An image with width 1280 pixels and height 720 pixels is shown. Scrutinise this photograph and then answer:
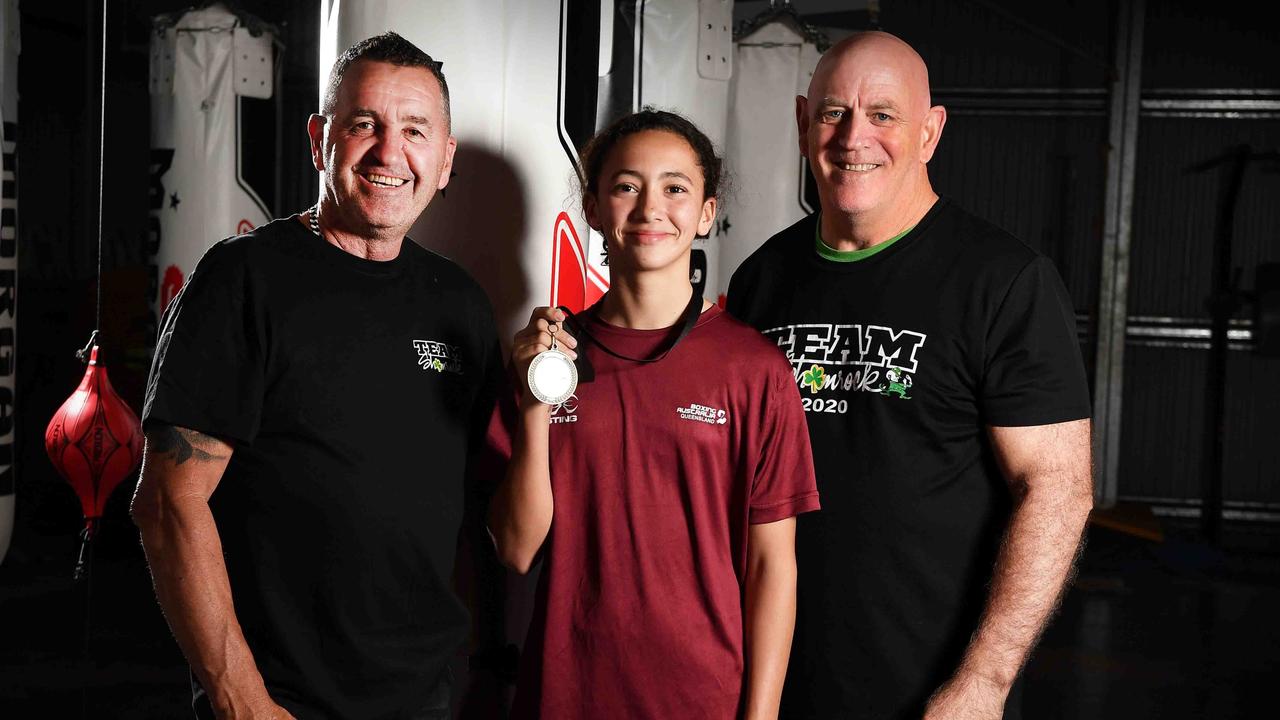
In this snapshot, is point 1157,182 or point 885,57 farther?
point 1157,182

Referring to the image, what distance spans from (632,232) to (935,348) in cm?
52

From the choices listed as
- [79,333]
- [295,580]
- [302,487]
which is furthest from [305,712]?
[79,333]

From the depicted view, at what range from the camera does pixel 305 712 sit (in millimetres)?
1469

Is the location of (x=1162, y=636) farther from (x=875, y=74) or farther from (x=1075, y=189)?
(x=875, y=74)

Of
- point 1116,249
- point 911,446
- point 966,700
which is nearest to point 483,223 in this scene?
point 911,446

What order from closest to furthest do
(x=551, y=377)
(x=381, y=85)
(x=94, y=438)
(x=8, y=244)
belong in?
(x=551, y=377)
(x=381, y=85)
(x=94, y=438)
(x=8, y=244)

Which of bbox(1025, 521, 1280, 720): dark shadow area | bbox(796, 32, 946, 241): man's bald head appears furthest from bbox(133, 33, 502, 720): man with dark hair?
bbox(1025, 521, 1280, 720): dark shadow area

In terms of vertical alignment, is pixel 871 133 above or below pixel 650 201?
above

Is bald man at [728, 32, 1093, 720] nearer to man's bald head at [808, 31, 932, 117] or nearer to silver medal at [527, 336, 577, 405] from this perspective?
man's bald head at [808, 31, 932, 117]

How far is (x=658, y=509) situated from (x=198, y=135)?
3.34 m

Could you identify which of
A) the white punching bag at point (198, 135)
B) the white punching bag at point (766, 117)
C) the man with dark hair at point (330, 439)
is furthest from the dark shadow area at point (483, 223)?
the white punching bag at point (198, 135)

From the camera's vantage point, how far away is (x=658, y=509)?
1.48 m

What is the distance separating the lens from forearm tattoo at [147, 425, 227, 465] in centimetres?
138

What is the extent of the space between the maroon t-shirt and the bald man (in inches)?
6.7
